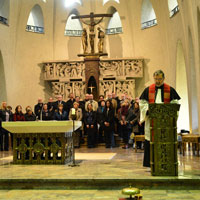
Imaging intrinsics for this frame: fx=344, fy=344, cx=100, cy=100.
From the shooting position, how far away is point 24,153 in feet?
24.4

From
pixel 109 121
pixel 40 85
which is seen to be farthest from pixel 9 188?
pixel 40 85

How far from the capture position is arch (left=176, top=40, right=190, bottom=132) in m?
14.1

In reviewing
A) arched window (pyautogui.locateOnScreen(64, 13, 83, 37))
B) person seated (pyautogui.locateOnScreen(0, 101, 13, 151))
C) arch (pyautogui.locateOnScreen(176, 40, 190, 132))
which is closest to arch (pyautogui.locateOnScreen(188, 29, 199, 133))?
arch (pyautogui.locateOnScreen(176, 40, 190, 132))

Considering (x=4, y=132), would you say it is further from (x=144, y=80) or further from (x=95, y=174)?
(x=144, y=80)

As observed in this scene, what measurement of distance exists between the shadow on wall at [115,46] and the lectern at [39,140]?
10168 millimetres

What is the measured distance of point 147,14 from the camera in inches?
673

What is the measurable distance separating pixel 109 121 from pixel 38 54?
7.67 metres

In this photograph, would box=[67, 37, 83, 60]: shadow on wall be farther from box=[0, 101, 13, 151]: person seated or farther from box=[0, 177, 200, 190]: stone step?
box=[0, 177, 200, 190]: stone step

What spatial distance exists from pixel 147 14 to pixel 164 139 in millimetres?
12473

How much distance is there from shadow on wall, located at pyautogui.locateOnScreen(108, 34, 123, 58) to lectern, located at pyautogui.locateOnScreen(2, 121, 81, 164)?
Result: 33.4 ft

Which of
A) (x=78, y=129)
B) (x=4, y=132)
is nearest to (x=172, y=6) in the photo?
(x=78, y=129)

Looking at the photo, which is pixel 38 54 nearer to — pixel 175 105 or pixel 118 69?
pixel 118 69

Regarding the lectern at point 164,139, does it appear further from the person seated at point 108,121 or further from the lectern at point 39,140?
the person seated at point 108,121

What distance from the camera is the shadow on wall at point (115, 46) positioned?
56.9 feet
